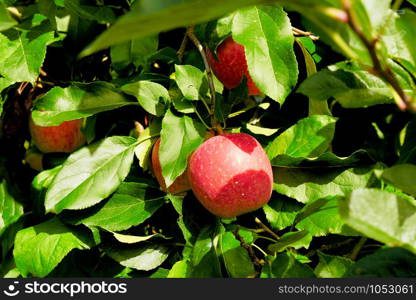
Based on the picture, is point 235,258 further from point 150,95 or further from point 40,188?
point 40,188

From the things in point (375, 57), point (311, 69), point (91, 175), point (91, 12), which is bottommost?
point (91, 175)

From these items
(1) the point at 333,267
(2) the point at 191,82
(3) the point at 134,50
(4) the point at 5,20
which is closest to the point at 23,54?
(4) the point at 5,20

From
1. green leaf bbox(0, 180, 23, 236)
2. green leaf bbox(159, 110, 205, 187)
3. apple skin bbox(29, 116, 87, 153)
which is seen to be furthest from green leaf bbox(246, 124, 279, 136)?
green leaf bbox(0, 180, 23, 236)

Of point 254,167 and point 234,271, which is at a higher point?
point 254,167

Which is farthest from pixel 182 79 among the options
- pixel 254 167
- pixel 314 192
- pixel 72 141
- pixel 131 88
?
pixel 72 141

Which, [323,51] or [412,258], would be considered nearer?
[412,258]

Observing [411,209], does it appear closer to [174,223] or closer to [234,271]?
[234,271]

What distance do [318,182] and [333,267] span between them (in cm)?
16

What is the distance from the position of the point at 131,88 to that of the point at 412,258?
1.69ft

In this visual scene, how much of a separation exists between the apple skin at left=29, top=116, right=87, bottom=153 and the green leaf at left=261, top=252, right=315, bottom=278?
55 cm

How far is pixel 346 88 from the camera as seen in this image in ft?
2.32

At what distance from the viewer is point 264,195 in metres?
0.92

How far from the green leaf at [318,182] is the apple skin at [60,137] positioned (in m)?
0.49

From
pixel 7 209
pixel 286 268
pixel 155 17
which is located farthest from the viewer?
pixel 7 209
